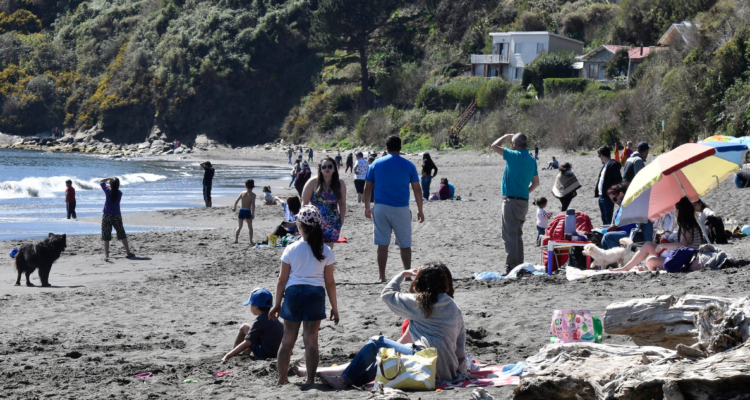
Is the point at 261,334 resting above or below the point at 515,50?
below

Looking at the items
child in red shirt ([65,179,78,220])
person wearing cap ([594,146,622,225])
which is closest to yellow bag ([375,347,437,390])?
person wearing cap ([594,146,622,225])

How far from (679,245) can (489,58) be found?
5291 cm

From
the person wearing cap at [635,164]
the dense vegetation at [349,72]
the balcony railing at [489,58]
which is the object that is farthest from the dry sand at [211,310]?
the balcony railing at [489,58]

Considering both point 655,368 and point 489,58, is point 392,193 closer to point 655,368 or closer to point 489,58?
point 655,368

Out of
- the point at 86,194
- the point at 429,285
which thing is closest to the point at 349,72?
the point at 86,194

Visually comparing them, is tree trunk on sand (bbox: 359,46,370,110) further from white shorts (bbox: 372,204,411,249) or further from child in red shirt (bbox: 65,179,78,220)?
white shorts (bbox: 372,204,411,249)

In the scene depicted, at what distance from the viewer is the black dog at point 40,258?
33.5ft

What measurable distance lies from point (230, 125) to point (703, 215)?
69.9 meters

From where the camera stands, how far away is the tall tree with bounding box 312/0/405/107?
206ft

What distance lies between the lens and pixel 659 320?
4.77m

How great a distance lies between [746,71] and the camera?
28219 millimetres

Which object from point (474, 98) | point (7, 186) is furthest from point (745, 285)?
point (474, 98)

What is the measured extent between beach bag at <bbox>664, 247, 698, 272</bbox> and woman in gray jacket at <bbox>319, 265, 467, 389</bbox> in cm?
340

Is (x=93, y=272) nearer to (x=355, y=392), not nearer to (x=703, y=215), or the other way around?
(x=355, y=392)
